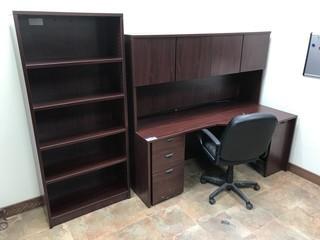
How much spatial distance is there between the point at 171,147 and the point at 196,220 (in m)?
0.67

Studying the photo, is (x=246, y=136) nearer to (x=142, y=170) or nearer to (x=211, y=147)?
(x=211, y=147)

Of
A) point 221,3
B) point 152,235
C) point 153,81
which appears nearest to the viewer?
point 152,235

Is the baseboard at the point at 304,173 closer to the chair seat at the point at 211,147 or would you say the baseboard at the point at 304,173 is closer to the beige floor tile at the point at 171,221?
the chair seat at the point at 211,147

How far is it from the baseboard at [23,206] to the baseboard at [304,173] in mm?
2698

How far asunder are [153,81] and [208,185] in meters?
1.29

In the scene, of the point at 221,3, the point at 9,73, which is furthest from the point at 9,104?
the point at 221,3

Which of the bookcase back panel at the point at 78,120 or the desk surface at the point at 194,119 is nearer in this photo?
the bookcase back panel at the point at 78,120

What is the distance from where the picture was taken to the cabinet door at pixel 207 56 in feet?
7.65

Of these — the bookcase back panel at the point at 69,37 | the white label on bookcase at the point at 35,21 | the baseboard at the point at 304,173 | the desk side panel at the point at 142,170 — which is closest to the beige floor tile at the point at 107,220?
the desk side panel at the point at 142,170

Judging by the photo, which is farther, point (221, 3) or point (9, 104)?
point (221, 3)

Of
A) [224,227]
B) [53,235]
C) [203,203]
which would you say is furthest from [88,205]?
[224,227]

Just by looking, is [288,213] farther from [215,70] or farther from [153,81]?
[153,81]

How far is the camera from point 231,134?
205 cm

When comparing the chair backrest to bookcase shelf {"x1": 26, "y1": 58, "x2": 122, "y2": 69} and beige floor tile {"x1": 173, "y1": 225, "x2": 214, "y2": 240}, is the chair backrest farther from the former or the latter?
bookcase shelf {"x1": 26, "y1": 58, "x2": 122, "y2": 69}
